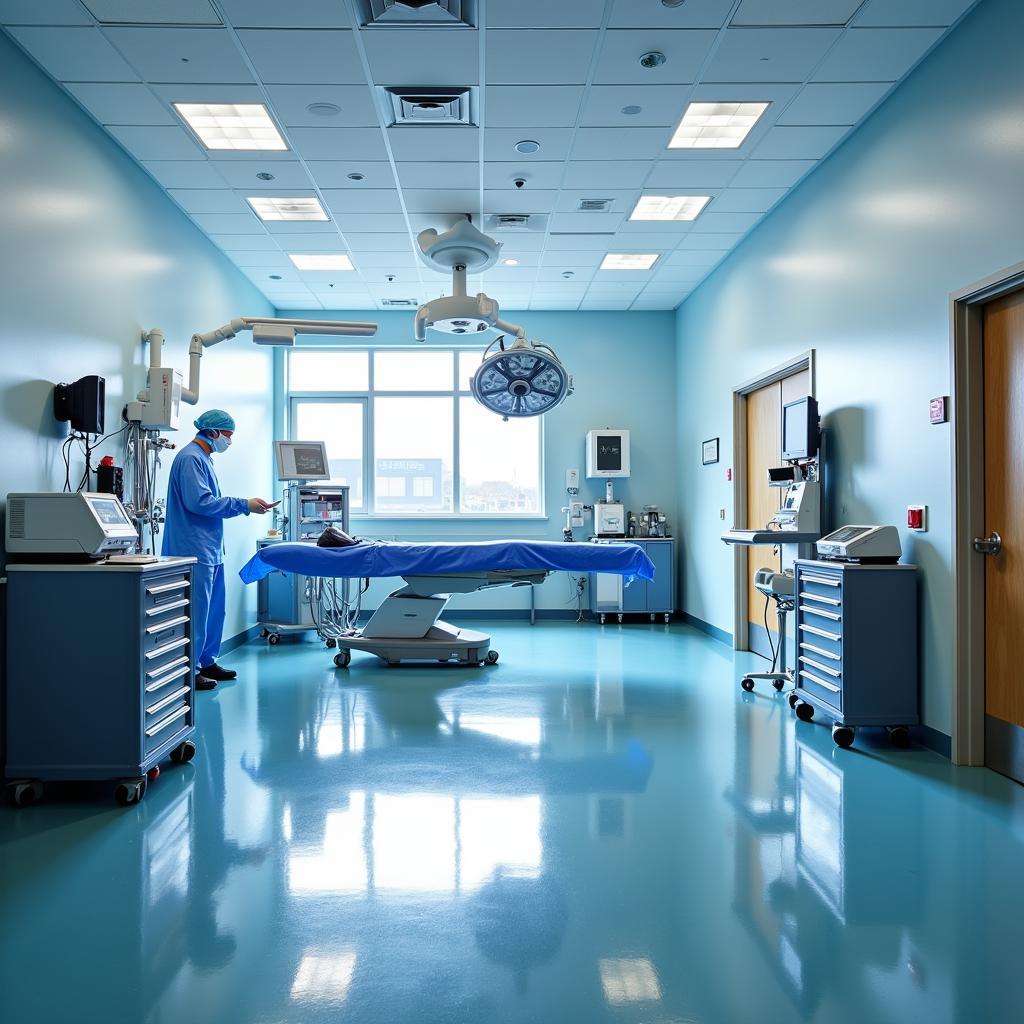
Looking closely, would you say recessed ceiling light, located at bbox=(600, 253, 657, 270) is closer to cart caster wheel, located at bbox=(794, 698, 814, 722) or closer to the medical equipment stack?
cart caster wheel, located at bbox=(794, 698, 814, 722)

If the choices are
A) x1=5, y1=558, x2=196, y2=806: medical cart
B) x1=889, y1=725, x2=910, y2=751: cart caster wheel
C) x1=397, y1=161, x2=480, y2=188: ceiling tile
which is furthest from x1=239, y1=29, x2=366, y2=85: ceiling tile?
x1=889, y1=725, x2=910, y2=751: cart caster wheel

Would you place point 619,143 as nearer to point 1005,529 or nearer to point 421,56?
point 421,56

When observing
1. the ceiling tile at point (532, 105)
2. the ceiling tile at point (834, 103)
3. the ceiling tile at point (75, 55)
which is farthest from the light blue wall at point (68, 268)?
the ceiling tile at point (834, 103)

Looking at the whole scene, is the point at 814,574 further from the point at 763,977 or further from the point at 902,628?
the point at 763,977

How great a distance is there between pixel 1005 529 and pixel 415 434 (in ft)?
19.9

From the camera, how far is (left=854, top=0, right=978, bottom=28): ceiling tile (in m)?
3.21

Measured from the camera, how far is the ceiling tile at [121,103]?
12.6 ft

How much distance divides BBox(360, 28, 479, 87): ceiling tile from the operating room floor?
10.7 ft

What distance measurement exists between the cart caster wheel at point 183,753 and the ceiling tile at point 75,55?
3211mm

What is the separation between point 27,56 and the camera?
3.56 meters

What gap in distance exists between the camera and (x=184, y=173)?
15.9 feet

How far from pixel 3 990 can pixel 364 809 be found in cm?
127

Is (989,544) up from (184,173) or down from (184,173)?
down

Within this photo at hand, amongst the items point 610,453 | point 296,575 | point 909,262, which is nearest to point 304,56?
point 909,262
